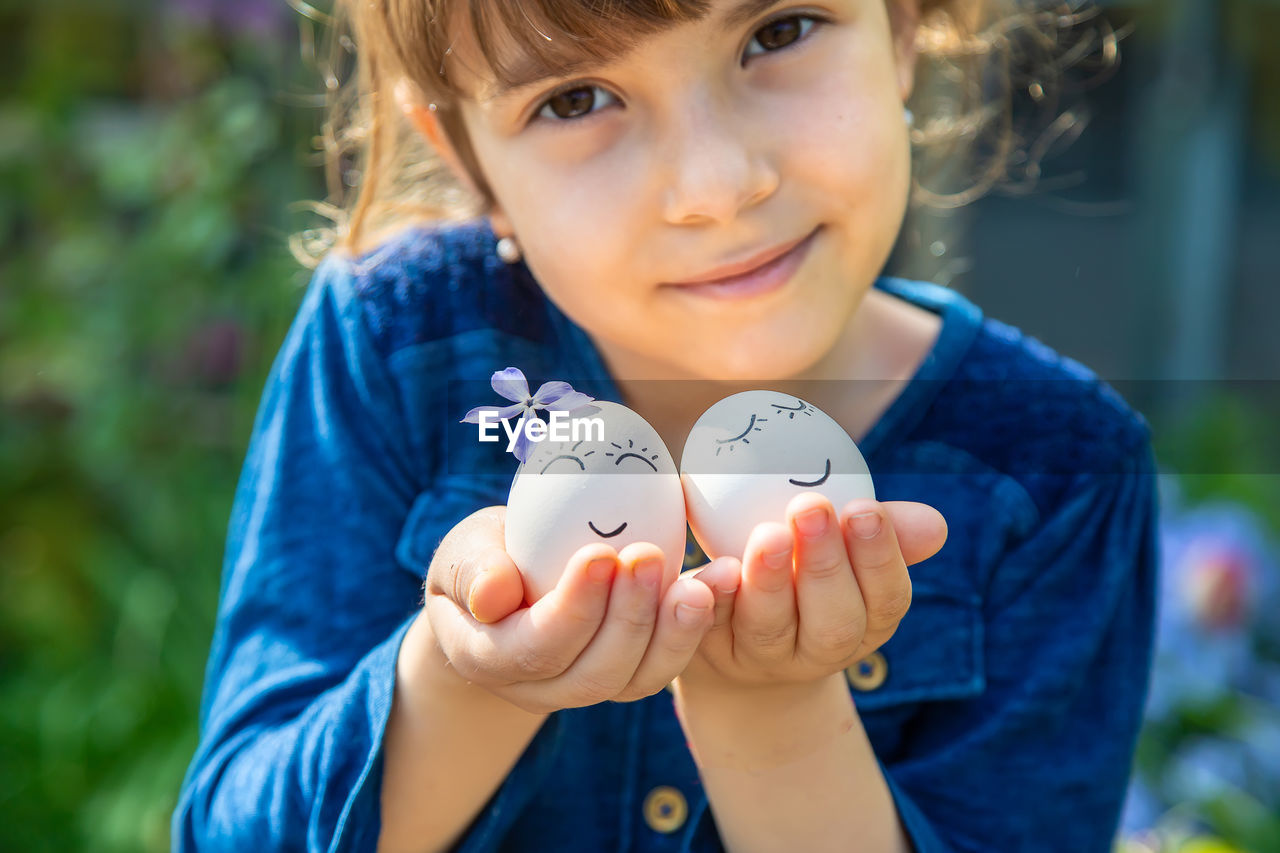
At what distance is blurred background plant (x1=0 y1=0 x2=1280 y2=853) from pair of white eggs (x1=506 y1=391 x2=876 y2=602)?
848 millimetres

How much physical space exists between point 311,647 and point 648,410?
0.29 meters

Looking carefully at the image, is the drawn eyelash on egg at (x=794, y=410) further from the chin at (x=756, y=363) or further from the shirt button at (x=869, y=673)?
the shirt button at (x=869, y=673)

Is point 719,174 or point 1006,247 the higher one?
point 719,174

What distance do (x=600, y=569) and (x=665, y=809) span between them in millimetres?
362

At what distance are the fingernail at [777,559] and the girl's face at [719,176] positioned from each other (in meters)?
0.17

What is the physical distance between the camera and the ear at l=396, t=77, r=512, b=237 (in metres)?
0.69

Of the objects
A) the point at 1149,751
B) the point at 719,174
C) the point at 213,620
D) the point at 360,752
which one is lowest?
the point at 1149,751

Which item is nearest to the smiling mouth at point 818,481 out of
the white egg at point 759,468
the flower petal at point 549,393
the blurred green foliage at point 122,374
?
the white egg at point 759,468

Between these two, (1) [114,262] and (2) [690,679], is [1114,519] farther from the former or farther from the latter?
(1) [114,262]

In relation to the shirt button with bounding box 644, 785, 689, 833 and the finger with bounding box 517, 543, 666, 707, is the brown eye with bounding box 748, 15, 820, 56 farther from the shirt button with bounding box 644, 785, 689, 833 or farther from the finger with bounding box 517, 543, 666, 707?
the shirt button with bounding box 644, 785, 689, 833

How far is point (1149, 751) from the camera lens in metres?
1.32

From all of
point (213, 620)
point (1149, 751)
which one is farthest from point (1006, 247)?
point (213, 620)

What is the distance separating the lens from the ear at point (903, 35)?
2.28 ft

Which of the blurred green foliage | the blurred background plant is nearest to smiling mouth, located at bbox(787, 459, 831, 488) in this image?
the blurred background plant
